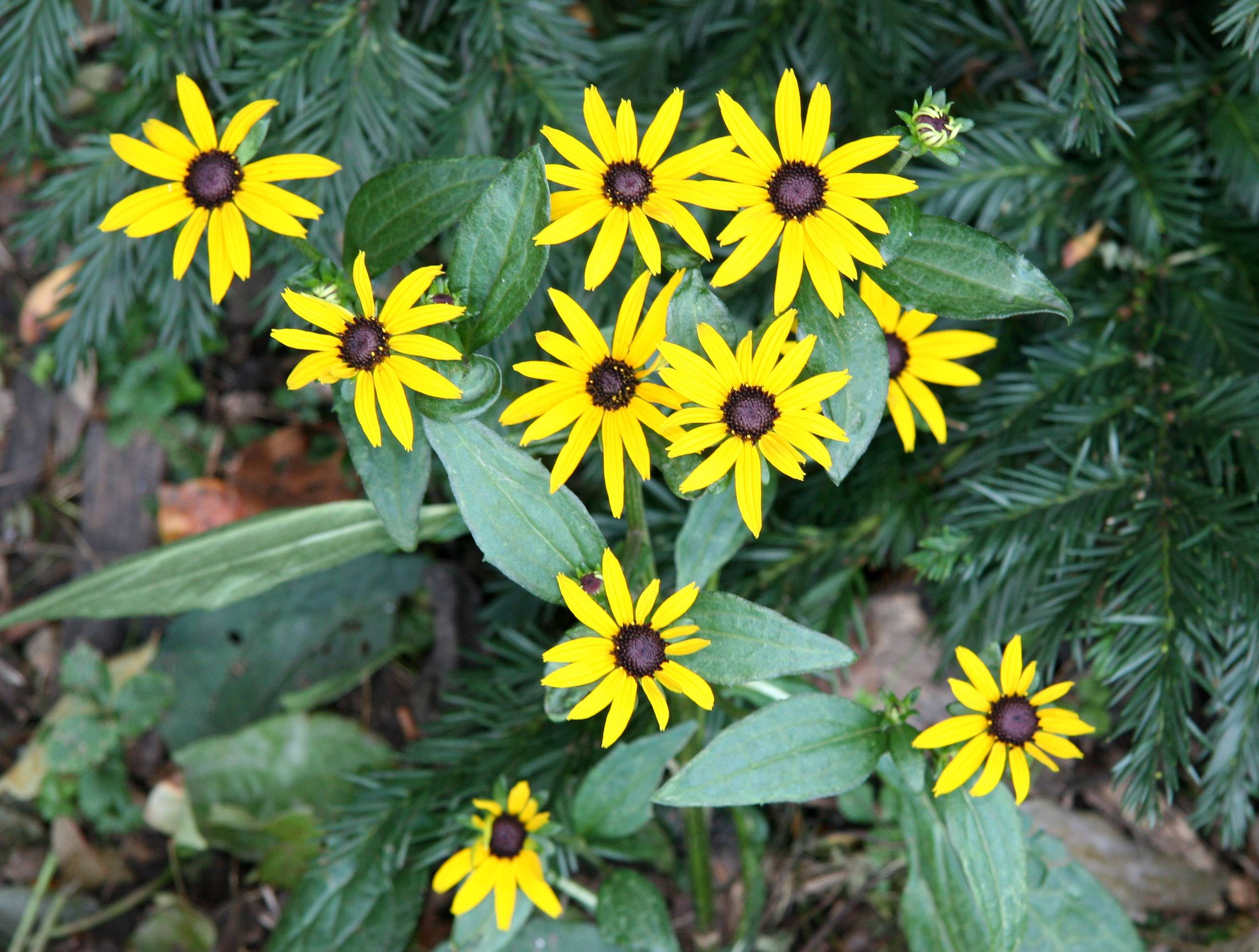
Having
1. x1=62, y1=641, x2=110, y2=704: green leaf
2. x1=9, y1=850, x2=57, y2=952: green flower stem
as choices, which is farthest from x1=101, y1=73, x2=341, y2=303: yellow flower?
x1=9, y1=850, x2=57, y2=952: green flower stem

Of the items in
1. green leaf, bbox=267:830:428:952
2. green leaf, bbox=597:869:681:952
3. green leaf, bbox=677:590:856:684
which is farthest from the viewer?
green leaf, bbox=267:830:428:952

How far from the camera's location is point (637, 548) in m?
1.54

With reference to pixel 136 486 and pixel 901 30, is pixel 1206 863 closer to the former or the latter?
pixel 901 30

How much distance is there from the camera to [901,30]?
190cm

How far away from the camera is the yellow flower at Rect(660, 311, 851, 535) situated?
1.27m

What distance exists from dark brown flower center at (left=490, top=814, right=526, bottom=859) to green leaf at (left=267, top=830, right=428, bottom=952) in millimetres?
377

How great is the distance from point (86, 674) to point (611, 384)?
1851mm

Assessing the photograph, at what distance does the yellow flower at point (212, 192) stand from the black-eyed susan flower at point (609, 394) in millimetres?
390

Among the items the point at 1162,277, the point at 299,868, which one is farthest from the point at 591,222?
the point at 299,868

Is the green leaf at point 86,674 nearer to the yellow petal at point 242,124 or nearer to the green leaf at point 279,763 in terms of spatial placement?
the green leaf at point 279,763

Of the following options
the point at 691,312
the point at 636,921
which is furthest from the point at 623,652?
the point at 636,921

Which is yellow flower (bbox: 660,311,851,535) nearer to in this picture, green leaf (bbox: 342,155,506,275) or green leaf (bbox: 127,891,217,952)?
green leaf (bbox: 342,155,506,275)

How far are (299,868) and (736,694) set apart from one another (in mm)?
1171

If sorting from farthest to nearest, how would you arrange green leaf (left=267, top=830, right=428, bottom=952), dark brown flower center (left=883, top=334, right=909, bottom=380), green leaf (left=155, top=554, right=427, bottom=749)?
green leaf (left=155, top=554, right=427, bottom=749), green leaf (left=267, top=830, right=428, bottom=952), dark brown flower center (left=883, top=334, right=909, bottom=380)
